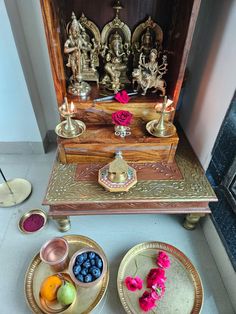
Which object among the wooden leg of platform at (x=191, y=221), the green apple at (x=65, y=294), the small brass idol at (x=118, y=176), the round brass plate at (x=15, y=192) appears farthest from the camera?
the round brass plate at (x=15, y=192)

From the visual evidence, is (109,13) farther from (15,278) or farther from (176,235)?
(15,278)

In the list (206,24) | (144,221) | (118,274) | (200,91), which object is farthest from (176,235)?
(206,24)

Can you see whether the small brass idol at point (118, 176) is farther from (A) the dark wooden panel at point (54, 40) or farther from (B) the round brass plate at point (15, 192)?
(B) the round brass plate at point (15, 192)

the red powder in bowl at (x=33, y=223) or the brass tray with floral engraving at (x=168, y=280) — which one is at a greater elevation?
the brass tray with floral engraving at (x=168, y=280)

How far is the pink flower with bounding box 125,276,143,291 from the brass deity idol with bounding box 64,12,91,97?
0.86 m

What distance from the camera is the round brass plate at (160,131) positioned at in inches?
41.3

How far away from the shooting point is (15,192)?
4.32 feet

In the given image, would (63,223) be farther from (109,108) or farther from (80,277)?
(109,108)

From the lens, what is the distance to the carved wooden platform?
98 cm

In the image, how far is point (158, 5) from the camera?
1.04m

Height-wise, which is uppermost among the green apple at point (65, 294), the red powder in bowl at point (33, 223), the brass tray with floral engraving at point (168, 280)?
the green apple at point (65, 294)

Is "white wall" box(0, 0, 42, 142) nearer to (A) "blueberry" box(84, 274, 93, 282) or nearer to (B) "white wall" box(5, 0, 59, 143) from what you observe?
(B) "white wall" box(5, 0, 59, 143)

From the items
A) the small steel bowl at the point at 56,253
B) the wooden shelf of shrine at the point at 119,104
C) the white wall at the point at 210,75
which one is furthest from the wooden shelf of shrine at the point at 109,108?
the small steel bowl at the point at 56,253

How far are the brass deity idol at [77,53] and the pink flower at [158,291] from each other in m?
0.92
